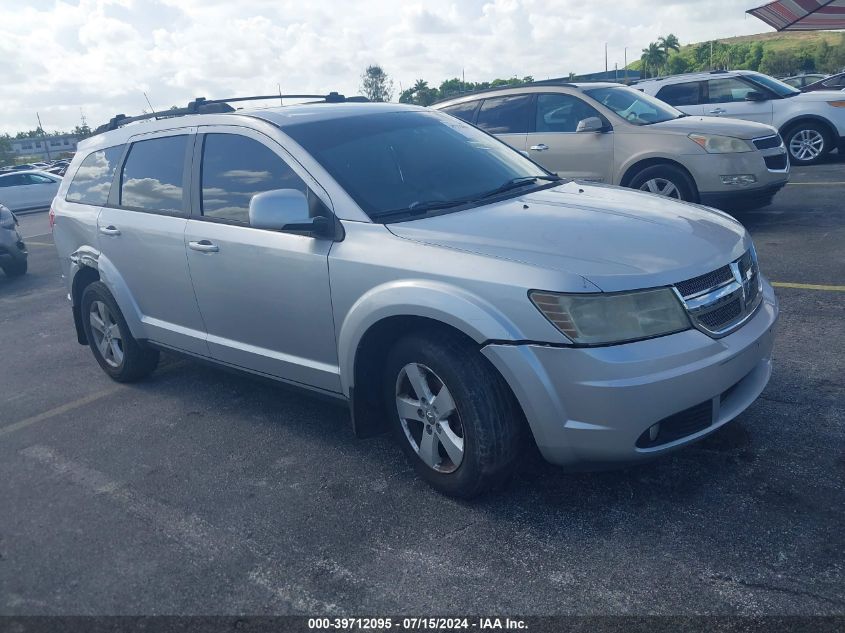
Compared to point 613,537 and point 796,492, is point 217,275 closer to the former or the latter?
point 613,537

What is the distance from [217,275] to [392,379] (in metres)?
1.35

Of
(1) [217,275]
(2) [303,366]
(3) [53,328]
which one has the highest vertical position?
(1) [217,275]

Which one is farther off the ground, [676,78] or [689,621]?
[676,78]

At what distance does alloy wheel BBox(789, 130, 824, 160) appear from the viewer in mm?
13273

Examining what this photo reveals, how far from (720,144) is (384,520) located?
642cm

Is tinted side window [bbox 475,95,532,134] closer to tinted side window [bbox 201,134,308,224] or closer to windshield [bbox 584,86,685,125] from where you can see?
windshield [bbox 584,86,685,125]

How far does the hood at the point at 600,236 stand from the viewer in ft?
9.71

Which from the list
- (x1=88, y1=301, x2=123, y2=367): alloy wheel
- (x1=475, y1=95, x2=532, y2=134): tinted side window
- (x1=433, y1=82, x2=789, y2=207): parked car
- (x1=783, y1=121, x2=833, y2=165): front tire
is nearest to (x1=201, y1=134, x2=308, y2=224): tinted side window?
(x1=88, y1=301, x2=123, y2=367): alloy wheel

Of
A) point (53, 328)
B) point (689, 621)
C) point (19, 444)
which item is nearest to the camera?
point (689, 621)

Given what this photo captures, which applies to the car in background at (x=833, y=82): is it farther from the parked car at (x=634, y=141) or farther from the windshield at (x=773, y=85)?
the parked car at (x=634, y=141)

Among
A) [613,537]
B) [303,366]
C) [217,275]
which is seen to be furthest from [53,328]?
[613,537]

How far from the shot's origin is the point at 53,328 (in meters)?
7.45

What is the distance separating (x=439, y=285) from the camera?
10.3 feet

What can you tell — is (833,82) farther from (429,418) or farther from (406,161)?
(429,418)
